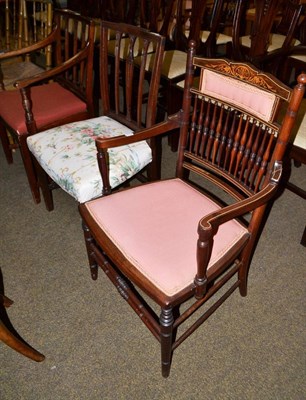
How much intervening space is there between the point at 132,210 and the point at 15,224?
0.94 meters

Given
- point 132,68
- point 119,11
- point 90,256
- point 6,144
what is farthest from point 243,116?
point 119,11

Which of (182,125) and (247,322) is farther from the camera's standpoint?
(247,322)

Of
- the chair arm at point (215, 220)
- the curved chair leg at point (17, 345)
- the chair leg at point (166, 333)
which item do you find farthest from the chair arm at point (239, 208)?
the curved chair leg at point (17, 345)

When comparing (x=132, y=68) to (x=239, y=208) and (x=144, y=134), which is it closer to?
(x=144, y=134)

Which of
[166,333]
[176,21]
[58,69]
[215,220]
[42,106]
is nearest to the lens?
[215,220]

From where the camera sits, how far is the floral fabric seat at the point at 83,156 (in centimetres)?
138

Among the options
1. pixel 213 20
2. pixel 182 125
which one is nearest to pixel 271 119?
pixel 182 125

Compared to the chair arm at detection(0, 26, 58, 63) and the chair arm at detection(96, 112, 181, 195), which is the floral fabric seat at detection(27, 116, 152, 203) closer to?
the chair arm at detection(96, 112, 181, 195)

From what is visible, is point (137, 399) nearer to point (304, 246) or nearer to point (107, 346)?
point (107, 346)

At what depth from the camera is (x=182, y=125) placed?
4.27 ft

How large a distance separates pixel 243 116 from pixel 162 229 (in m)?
0.48

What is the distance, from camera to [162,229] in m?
1.13

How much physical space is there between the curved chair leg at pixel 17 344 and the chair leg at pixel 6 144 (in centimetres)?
110

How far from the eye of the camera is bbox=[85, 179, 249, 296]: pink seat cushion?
3.32ft
